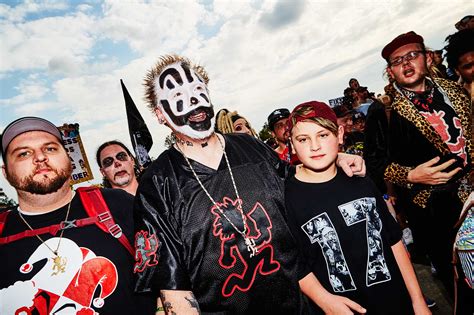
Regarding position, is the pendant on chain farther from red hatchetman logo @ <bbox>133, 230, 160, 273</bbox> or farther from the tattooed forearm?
the tattooed forearm

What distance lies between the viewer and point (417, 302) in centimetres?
192

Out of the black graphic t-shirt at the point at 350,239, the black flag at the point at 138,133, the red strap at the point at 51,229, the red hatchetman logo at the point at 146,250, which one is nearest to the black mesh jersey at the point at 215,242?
the red hatchetman logo at the point at 146,250

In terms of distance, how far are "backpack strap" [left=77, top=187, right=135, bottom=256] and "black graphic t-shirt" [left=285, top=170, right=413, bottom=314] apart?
1.15 metres

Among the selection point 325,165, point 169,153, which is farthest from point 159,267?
point 325,165

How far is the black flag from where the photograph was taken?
25.8ft

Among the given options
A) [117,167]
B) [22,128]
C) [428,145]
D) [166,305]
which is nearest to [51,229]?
[22,128]

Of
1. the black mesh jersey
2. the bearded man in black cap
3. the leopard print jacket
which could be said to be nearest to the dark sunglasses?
the bearded man in black cap

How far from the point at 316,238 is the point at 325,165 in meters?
0.47

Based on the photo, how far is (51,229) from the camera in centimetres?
209

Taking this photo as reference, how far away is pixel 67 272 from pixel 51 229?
31 centimetres

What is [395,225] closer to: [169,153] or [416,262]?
[169,153]

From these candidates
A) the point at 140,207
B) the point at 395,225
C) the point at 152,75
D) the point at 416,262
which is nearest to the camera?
the point at 140,207

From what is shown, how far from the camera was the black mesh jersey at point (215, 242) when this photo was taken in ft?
5.86

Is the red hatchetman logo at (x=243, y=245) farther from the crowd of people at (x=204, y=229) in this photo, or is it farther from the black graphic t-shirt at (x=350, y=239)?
the black graphic t-shirt at (x=350, y=239)
